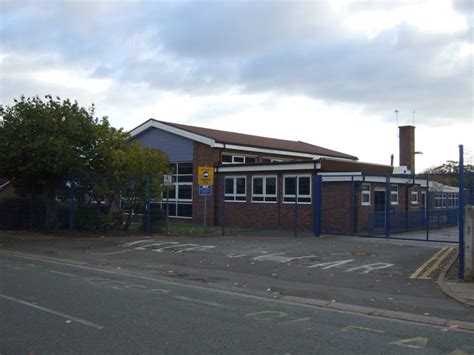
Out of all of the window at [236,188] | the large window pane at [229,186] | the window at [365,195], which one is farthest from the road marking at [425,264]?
the large window pane at [229,186]

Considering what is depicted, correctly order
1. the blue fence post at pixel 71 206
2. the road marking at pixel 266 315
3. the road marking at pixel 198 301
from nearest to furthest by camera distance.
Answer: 1. the road marking at pixel 266 315
2. the road marking at pixel 198 301
3. the blue fence post at pixel 71 206

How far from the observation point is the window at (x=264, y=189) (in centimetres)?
2547

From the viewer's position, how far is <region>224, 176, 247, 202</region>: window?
26881 millimetres

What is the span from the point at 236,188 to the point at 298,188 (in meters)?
4.09

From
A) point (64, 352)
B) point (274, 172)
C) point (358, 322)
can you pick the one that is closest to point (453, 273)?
point (358, 322)

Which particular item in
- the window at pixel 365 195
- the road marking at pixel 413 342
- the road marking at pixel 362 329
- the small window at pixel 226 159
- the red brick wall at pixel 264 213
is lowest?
the road marking at pixel 362 329

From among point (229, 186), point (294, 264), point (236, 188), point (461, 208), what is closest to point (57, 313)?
point (294, 264)

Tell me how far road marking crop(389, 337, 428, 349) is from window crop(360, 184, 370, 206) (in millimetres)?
18445

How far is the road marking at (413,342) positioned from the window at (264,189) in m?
19.0

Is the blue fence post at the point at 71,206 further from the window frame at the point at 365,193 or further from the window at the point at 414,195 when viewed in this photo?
the window at the point at 414,195

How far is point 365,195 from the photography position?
982 inches

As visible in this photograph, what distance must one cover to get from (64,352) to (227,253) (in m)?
9.65

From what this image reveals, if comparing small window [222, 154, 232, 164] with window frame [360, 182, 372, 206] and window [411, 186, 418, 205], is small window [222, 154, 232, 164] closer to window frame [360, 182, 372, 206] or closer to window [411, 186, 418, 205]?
window frame [360, 182, 372, 206]

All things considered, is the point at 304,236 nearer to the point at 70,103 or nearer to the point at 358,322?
the point at 70,103
